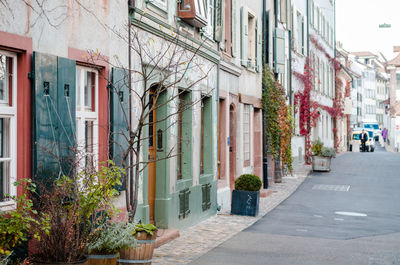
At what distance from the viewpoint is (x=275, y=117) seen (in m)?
21.0

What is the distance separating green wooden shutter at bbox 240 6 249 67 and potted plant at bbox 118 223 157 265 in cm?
1074

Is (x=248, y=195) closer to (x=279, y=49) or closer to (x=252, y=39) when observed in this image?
(x=252, y=39)

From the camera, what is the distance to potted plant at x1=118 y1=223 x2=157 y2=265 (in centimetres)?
709

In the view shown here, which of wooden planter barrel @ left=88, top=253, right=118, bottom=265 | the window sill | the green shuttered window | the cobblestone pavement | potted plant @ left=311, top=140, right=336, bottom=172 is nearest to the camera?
wooden planter barrel @ left=88, top=253, right=118, bottom=265

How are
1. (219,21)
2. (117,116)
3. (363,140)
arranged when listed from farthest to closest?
(363,140) → (219,21) → (117,116)

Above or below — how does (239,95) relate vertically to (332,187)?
above

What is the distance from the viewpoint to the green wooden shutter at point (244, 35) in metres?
17.4

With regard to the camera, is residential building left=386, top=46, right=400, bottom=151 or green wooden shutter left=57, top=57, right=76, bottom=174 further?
residential building left=386, top=46, right=400, bottom=151

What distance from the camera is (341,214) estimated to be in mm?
15352

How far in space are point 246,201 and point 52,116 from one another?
758 centimetres

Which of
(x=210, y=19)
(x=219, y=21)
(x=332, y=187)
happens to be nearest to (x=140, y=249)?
(x=210, y=19)

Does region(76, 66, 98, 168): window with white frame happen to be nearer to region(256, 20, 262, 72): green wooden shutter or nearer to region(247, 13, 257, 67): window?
region(247, 13, 257, 67): window

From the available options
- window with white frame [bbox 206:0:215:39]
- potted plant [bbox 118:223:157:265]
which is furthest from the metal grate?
potted plant [bbox 118:223:157:265]

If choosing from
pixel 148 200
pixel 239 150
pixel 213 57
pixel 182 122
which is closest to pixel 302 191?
pixel 239 150
